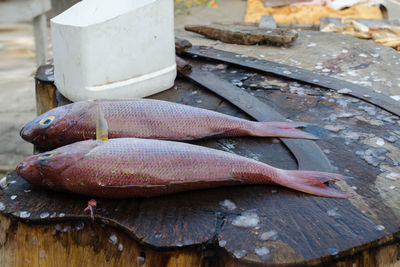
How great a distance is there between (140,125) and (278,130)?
2.43 feet

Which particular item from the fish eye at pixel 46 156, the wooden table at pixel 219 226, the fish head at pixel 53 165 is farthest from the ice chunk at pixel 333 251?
the fish eye at pixel 46 156

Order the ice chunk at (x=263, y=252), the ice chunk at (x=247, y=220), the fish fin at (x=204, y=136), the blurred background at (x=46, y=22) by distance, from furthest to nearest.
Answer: the blurred background at (x=46, y=22)
the fish fin at (x=204, y=136)
the ice chunk at (x=247, y=220)
the ice chunk at (x=263, y=252)

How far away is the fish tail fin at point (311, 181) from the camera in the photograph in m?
1.81

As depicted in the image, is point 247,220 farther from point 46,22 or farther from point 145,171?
point 46,22

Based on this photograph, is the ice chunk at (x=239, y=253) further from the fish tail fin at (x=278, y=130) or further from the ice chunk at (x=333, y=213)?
the fish tail fin at (x=278, y=130)

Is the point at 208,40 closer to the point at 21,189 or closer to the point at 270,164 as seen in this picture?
the point at 270,164

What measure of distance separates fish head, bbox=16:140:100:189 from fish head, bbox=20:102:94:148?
30 centimetres

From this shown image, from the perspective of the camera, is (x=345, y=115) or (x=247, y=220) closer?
(x=247, y=220)

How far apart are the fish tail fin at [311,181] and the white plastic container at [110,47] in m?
1.35

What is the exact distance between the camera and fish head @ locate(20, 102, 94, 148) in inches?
82.6

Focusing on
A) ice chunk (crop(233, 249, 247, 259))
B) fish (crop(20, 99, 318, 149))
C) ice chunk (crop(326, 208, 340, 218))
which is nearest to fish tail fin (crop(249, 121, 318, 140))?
fish (crop(20, 99, 318, 149))

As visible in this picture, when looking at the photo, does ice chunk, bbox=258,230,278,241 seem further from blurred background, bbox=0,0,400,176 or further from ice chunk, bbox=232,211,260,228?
blurred background, bbox=0,0,400,176

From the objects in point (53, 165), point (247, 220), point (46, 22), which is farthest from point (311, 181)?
point (46, 22)

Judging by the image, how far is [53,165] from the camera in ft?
5.71
